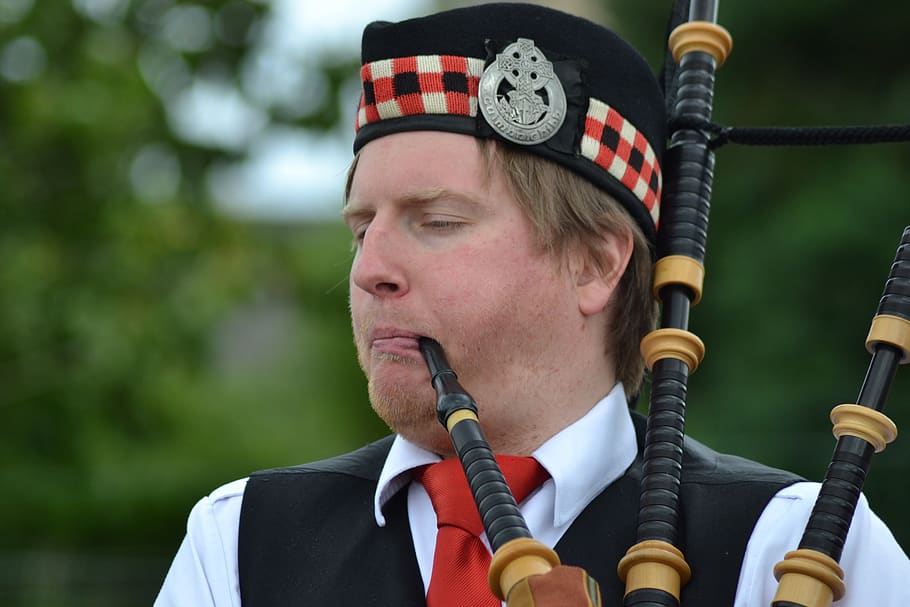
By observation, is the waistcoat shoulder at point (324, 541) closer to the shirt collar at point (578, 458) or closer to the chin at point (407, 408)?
the shirt collar at point (578, 458)

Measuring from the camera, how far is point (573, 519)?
93.1 inches

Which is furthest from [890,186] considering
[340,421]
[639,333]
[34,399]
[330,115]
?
[340,421]

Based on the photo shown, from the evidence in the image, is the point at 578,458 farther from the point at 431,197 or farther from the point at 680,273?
the point at 431,197

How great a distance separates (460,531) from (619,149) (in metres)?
0.80

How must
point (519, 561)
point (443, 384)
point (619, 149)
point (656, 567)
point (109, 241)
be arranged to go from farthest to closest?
point (109, 241)
point (619, 149)
point (443, 384)
point (656, 567)
point (519, 561)

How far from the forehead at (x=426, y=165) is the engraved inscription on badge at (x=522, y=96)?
0.24 feet

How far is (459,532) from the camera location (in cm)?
232

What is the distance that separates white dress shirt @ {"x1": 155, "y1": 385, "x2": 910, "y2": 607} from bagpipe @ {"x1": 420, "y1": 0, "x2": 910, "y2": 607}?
0.13 metres

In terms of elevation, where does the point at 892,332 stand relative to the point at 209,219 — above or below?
below

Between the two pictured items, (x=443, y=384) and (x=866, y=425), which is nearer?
(x=866, y=425)

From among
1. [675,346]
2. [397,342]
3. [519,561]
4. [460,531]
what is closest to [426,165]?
[397,342]

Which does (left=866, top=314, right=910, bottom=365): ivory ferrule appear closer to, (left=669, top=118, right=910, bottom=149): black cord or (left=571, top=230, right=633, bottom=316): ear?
(left=669, top=118, right=910, bottom=149): black cord

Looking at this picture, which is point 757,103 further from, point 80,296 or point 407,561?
point 407,561

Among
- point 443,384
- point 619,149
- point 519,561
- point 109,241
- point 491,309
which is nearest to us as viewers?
point 519,561
